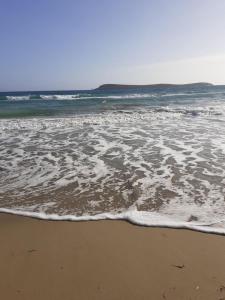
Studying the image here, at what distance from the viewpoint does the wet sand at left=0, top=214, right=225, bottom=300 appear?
2818 mm

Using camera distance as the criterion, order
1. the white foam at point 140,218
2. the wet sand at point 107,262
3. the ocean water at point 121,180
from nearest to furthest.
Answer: the wet sand at point 107,262
the white foam at point 140,218
the ocean water at point 121,180

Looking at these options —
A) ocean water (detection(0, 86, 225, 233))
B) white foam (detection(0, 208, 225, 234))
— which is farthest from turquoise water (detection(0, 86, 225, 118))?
white foam (detection(0, 208, 225, 234))

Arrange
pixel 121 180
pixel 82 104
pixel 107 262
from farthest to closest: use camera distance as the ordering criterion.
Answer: pixel 82 104 < pixel 121 180 < pixel 107 262

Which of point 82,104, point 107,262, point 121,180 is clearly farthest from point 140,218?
point 82,104

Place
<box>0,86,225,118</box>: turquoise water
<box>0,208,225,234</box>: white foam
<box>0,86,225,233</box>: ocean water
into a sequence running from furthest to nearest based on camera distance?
<box>0,86,225,118</box>: turquoise water, <box>0,86,225,233</box>: ocean water, <box>0,208,225,234</box>: white foam

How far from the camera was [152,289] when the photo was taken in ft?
9.32

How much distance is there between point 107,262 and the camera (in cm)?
326

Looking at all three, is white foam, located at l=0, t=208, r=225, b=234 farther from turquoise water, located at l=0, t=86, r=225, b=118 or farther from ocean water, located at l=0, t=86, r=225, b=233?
turquoise water, located at l=0, t=86, r=225, b=118

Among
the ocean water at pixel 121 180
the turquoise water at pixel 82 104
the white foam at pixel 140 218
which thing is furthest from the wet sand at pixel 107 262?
the turquoise water at pixel 82 104

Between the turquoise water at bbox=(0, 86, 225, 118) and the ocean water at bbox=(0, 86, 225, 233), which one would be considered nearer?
the ocean water at bbox=(0, 86, 225, 233)

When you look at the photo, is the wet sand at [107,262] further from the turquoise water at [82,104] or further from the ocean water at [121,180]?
the turquoise water at [82,104]

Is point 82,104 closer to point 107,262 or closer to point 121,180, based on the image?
point 121,180

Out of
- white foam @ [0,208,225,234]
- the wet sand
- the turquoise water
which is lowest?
the turquoise water

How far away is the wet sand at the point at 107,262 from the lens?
2818 millimetres
